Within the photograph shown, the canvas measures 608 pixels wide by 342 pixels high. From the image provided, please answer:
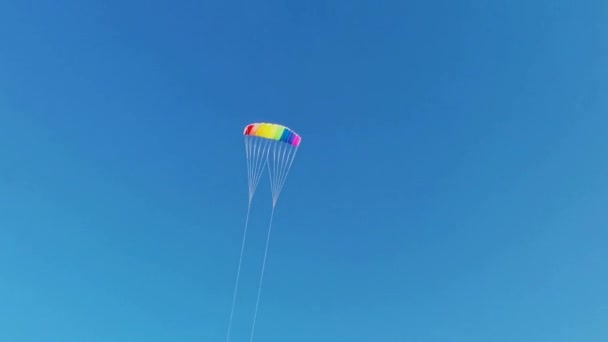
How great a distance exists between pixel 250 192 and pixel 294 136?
406 cm

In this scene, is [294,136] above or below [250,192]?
above

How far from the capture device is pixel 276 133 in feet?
77.0

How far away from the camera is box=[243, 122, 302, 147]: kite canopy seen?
23.4 m

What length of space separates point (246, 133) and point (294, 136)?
285 centimetres

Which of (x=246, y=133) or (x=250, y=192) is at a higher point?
(x=246, y=133)

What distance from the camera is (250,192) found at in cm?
2241

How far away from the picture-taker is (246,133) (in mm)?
24203

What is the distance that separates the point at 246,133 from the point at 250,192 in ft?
12.5

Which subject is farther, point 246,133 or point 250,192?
point 246,133

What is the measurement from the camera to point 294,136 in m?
23.6

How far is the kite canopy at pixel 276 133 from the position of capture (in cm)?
2338
